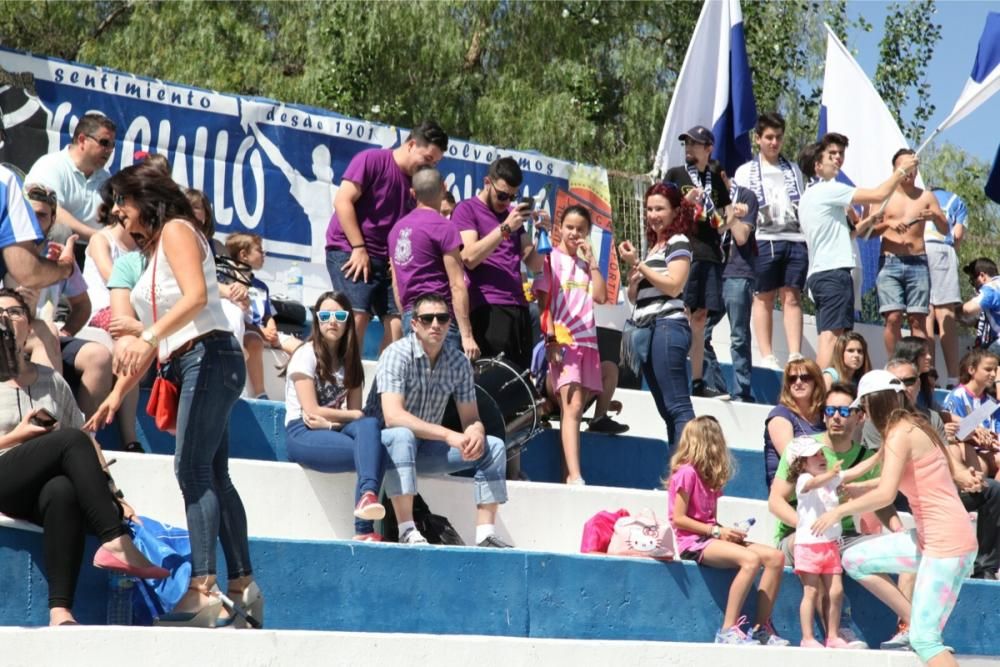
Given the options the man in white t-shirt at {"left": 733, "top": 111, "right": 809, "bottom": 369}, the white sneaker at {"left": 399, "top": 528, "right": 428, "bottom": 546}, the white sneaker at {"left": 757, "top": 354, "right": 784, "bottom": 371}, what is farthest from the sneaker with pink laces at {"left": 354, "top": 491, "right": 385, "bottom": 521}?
the white sneaker at {"left": 757, "top": 354, "right": 784, "bottom": 371}

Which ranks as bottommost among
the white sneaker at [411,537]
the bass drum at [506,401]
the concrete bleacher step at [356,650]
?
the concrete bleacher step at [356,650]

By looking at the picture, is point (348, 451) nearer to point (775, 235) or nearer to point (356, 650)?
point (356, 650)

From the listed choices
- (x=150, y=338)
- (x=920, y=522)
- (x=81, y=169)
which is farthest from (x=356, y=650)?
(x=81, y=169)

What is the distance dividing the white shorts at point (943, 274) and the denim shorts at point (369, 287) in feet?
16.3

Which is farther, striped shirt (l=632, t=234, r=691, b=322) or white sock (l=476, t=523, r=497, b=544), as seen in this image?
striped shirt (l=632, t=234, r=691, b=322)

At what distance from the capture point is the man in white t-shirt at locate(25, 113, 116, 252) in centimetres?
847

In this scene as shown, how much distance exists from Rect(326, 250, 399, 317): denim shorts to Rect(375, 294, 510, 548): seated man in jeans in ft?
4.04

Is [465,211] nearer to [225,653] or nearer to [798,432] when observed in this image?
[798,432]

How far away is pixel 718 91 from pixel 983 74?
2320 millimetres

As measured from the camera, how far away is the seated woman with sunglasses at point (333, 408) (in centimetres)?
695

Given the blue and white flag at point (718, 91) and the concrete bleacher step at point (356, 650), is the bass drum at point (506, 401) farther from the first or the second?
the blue and white flag at point (718, 91)

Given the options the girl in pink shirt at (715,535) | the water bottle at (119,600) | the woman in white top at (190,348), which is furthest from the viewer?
the girl in pink shirt at (715,535)

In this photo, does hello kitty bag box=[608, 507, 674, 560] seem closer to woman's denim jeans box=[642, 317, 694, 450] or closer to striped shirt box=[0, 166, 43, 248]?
woman's denim jeans box=[642, 317, 694, 450]

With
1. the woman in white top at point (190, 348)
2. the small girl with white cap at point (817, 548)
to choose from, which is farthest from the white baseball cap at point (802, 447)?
the woman in white top at point (190, 348)
